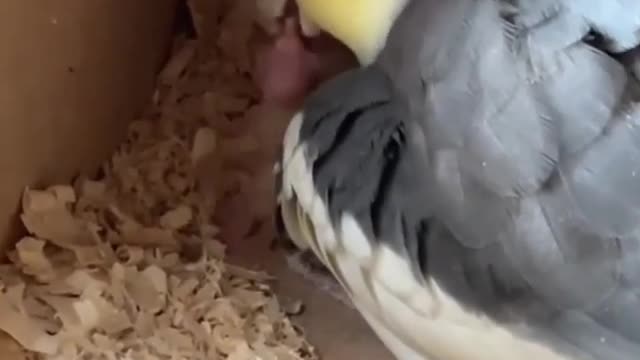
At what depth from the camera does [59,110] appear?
1.23 metres

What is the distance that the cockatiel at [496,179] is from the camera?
894mm

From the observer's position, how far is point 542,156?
902 mm

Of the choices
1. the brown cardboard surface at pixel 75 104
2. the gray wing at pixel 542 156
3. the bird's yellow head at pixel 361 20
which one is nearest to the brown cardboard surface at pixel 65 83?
the brown cardboard surface at pixel 75 104

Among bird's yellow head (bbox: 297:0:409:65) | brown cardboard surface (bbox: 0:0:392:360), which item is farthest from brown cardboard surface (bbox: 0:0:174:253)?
bird's yellow head (bbox: 297:0:409:65)

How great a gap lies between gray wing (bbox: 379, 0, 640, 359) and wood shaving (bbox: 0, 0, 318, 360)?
0.29 meters

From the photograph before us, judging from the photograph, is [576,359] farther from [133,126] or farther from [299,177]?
[133,126]

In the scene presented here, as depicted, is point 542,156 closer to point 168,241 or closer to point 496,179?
point 496,179

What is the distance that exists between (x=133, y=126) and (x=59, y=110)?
0.41ft

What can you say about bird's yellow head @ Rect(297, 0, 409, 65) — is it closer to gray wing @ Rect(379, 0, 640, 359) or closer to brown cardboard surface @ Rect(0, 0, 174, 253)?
gray wing @ Rect(379, 0, 640, 359)

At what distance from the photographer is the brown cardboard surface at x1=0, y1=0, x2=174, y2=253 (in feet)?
3.80

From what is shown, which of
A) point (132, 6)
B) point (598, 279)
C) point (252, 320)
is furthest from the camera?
point (132, 6)

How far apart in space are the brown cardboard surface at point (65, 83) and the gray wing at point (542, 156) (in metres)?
0.34

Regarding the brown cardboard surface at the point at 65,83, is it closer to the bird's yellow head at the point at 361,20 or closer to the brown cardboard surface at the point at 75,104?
the brown cardboard surface at the point at 75,104

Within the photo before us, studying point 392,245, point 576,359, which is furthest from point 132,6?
point 576,359
